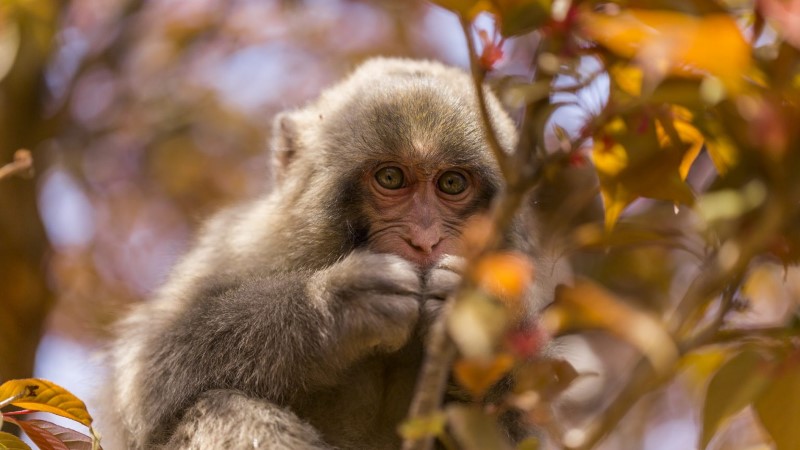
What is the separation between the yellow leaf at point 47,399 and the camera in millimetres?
3039

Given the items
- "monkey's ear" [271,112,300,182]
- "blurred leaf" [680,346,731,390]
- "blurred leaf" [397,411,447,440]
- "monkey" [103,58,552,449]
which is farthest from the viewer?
"monkey's ear" [271,112,300,182]

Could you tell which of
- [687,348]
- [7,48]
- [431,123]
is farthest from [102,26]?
[687,348]

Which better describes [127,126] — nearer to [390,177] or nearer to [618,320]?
[390,177]

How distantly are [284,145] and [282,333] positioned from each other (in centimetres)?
167

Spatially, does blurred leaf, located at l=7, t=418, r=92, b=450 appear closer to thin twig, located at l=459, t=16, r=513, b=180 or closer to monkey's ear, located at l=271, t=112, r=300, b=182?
thin twig, located at l=459, t=16, r=513, b=180

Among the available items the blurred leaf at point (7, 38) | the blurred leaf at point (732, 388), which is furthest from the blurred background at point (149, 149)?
the blurred leaf at point (732, 388)

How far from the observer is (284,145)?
546 cm

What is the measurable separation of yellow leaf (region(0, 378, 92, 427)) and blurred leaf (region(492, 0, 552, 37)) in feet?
6.04

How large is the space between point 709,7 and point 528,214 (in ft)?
8.81

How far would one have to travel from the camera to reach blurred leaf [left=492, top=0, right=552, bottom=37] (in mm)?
2438

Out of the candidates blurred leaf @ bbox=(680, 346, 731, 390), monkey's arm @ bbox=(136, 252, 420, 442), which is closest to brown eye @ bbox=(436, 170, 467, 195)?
monkey's arm @ bbox=(136, 252, 420, 442)

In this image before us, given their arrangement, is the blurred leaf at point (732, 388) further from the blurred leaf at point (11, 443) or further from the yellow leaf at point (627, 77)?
the blurred leaf at point (11, 443)

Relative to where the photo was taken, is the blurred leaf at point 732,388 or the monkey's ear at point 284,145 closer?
the blurred leaf at point 732,388

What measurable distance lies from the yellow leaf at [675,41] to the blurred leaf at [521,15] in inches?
4.3
